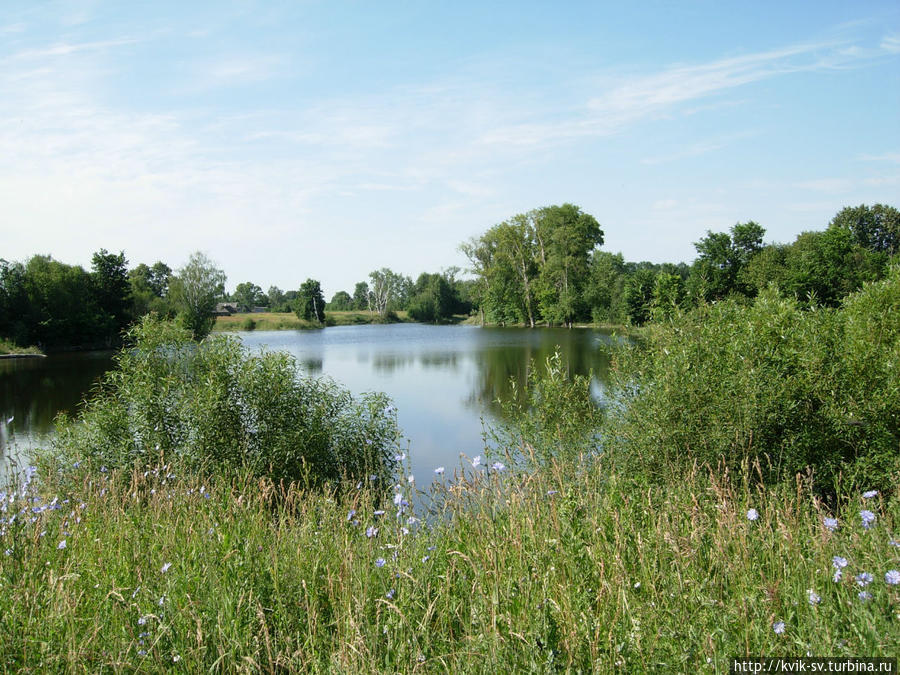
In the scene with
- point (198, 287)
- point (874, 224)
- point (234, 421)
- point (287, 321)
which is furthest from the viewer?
point (287, 321)

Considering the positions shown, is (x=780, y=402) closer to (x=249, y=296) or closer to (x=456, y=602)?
(x=456, y=602)

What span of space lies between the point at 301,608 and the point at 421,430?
14.9 meters

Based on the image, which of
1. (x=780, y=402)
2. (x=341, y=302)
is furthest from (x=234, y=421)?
(x=341, y=302)

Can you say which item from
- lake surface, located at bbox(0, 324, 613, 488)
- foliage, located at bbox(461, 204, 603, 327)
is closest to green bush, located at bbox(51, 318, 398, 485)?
lake surface, located at bbox(0, 324, 613, 488)

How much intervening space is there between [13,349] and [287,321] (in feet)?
159

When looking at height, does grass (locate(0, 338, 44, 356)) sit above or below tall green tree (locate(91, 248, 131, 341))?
below

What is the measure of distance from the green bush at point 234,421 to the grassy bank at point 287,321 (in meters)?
65.0

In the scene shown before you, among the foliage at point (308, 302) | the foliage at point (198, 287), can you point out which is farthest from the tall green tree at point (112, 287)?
the foliage at point (308, 302)

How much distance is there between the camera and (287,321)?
306ft

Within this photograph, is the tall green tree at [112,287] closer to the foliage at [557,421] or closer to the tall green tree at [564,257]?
the tall green tree at [564,257]

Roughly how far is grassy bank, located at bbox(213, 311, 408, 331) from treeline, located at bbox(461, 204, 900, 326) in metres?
30.6

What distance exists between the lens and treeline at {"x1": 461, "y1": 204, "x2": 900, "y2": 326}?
4616 cm

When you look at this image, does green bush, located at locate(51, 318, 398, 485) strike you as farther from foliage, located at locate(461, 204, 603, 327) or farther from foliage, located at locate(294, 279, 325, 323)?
foliage, located at locate(294, 279, 325, 323)

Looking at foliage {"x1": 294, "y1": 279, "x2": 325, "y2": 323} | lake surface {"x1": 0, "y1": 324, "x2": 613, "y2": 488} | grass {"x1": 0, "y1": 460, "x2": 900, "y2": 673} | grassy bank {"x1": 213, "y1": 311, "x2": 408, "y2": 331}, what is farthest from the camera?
foliage {"x1": 294, "y1": 279, "x2": 325, "y2": 323}
